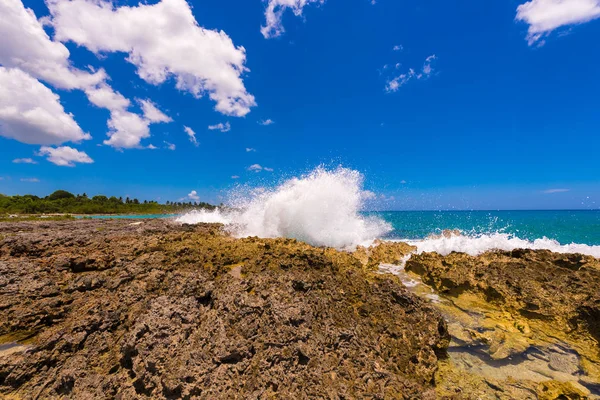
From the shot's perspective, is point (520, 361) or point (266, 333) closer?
point (266, 333)

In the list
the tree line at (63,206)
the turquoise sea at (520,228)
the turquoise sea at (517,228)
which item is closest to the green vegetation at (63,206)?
the tree line at (63,206)

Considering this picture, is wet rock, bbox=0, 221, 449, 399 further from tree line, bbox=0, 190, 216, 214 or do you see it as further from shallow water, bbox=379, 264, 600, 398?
tree line, bbox=0, 190, 216, 214

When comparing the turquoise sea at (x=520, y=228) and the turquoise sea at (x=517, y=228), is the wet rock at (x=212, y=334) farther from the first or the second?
the turquoise sea at (x=520, y=228)

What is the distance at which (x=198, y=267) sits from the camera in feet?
19.9

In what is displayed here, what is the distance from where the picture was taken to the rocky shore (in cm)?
346

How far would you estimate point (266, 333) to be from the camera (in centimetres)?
386

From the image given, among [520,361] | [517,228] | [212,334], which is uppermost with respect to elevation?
[212,334]

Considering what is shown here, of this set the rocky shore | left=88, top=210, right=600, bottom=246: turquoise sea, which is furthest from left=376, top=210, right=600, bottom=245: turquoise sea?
the rocky shore

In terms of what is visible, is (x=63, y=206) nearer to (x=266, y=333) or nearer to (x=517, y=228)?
(x=266, y=333)

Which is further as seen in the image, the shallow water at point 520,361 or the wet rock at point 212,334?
the shallow water at point 520,361

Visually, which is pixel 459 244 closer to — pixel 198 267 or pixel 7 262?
pixel 198 267

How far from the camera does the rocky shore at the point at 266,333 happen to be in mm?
3461

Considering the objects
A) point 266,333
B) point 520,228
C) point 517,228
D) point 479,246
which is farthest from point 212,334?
point 520,228

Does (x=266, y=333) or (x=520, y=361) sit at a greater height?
(x=266, y=333)
